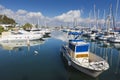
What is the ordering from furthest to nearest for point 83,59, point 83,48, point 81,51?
point 81,51, point 83,59, point 83,48

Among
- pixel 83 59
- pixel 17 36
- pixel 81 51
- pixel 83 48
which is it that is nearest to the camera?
pixel 83 48

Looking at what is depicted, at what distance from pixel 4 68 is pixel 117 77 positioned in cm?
1941

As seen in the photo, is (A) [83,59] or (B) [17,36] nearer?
(A) [83,59]

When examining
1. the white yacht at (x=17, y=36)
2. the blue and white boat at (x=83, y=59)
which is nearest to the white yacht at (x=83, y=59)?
the blue and white boat at (x=83, y=59)

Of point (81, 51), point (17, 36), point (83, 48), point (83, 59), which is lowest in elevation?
point (83, 59)

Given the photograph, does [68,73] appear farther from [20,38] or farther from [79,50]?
[20,38]

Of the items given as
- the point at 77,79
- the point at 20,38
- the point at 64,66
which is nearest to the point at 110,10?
the point at 20,38

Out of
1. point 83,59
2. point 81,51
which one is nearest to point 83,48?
point 81,51

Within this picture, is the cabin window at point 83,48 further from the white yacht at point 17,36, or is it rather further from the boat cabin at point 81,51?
the white yacht at point 17,36

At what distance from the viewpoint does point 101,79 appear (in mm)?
21406

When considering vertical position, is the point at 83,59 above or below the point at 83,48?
below

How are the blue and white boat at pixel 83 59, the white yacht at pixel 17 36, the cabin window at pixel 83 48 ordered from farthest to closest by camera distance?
the white yacht at pixel 17 36 → the cabin window at pixel 83 48 → the blue and white boat at pixel 83 59

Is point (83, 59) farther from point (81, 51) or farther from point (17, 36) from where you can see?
point (17, 36)

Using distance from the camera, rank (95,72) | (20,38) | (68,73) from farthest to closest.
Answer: (20,38)
(68,73)
(95,72)
